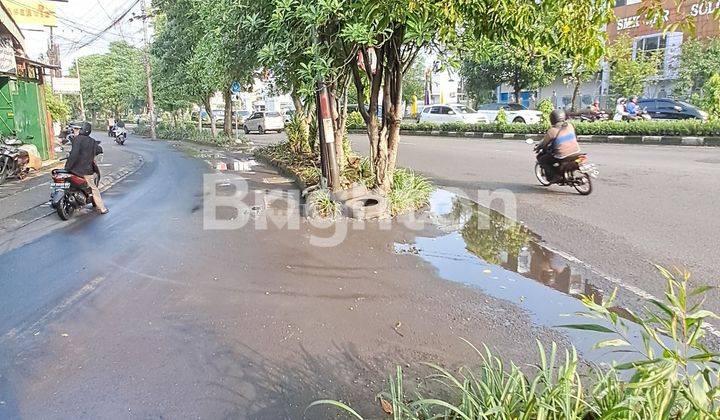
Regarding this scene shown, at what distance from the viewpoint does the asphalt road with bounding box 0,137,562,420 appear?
337 cm

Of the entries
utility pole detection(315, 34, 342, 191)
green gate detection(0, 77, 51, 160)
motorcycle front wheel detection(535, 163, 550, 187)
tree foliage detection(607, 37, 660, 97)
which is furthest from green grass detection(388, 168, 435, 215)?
tree foliage detection(607, 37, 660, 97)

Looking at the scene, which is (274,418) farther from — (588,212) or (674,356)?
(588,212)

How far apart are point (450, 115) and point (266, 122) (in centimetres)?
1462

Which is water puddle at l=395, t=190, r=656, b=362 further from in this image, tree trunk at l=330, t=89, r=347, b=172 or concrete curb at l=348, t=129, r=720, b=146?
concrete curb at l=348, t=129, r=720, b=146

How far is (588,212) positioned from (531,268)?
10.0ft

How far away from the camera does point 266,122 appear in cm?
3934

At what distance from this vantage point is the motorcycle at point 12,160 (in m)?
13.1

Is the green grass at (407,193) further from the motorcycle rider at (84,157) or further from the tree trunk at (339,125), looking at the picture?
the motorcycle rider at (84,157)

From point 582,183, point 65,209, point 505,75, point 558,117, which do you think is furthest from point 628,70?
point 65,209

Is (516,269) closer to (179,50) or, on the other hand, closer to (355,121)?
(179,50)

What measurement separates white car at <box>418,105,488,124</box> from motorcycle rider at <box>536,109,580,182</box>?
20083mm

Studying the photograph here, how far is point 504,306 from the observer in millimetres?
4828

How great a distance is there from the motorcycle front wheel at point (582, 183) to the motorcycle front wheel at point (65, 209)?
902cm

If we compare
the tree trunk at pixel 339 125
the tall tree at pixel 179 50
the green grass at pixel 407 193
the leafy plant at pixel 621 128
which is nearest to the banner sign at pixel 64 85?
the tall tree at pixel 179 50
